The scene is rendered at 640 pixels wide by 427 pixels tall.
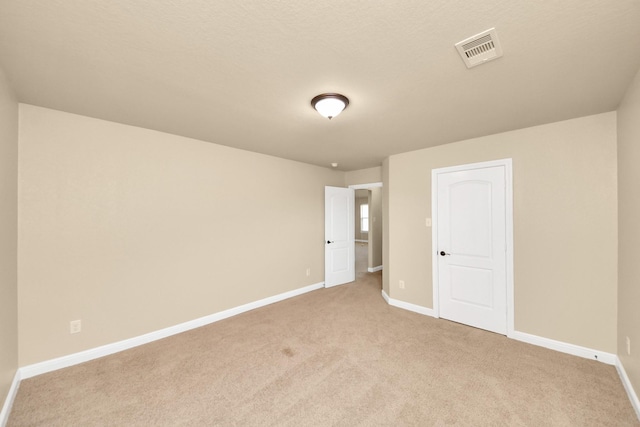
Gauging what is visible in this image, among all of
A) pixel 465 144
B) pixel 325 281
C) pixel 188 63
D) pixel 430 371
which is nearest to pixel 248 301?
pixel 325 281

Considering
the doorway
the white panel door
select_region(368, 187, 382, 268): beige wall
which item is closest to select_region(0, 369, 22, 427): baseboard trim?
the white panel door

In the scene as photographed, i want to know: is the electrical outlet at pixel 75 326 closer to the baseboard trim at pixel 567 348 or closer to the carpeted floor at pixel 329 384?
the carpeted floor at pixel 329 384

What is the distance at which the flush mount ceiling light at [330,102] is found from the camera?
1.97m

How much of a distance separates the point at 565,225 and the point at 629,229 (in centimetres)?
54

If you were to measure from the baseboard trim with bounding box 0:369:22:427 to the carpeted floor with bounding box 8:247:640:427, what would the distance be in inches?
1.9

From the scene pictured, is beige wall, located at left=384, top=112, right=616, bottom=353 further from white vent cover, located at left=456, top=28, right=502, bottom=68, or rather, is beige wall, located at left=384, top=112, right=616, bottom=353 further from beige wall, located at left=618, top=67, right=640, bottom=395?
white vent cover, located at left=456, top=28, right=502, bottom=68

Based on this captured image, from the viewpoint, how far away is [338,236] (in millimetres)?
5059

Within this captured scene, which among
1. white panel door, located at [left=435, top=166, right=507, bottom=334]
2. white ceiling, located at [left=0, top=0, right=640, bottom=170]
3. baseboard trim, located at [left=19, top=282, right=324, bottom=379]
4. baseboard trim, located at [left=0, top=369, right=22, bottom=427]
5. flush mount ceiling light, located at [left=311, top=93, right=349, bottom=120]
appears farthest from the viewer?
white panel door, located at [left=435, top=166, right=507, bottom=334]

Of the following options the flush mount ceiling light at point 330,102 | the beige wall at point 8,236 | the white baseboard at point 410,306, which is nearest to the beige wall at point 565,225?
the white baseboard at point 410,306

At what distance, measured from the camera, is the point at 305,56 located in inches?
60.2

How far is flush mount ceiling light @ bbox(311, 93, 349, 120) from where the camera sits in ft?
6.48

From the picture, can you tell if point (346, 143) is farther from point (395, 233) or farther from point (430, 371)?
point (430, 371)

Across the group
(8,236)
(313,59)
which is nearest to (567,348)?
(313,59)

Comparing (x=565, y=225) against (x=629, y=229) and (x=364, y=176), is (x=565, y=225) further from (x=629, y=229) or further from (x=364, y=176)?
(x=364, y=176)
